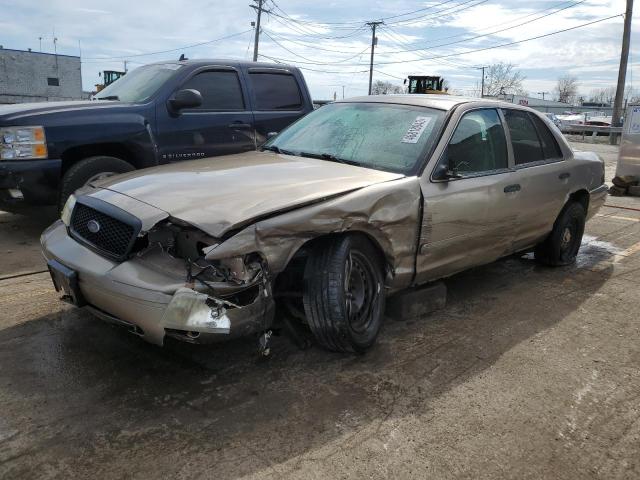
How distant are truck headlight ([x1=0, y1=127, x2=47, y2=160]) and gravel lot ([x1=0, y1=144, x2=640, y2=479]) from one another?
1.52m

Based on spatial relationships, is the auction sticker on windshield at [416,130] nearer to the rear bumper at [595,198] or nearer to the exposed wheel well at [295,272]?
the exposed wheel well at [295,272]

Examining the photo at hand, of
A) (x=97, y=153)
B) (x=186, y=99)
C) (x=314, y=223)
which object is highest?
(x=186, y=99)

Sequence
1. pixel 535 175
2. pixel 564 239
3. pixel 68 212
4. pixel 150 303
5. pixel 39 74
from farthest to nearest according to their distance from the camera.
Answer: pixel 39 74 → pixel 564 239 → pixel 535 175 → pixel 68 212 → pixel 150 303

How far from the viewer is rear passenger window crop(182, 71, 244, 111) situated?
253 inches

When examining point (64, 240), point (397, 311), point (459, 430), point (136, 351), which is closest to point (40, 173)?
point (64, 240)

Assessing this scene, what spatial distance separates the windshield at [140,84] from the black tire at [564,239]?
4416 millimetres

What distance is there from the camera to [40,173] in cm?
531

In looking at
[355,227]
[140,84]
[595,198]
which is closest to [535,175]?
[595,198]

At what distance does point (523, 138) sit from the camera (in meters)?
4.80

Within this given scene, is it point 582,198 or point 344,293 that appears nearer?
point 344,293

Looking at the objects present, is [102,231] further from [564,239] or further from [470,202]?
[564,239]

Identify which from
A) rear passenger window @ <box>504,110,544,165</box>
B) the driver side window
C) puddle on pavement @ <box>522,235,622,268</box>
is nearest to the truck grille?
the driver side window

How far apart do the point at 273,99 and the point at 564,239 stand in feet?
12.7

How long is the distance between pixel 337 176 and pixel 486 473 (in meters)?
1.86
